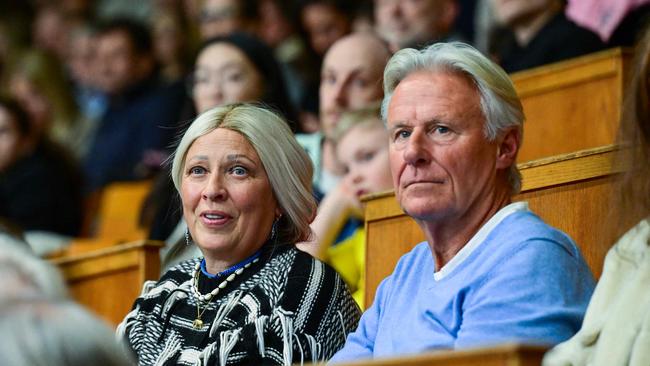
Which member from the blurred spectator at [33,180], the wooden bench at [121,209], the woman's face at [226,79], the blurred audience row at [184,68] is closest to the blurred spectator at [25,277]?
the blurred audience row at [184,68]

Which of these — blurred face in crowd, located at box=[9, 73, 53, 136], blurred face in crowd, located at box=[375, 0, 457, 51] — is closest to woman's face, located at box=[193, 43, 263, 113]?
blurred face in crowd, located at box=[375, 0, 457, 51]

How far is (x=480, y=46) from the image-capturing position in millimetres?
5609

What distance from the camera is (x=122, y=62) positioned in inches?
277

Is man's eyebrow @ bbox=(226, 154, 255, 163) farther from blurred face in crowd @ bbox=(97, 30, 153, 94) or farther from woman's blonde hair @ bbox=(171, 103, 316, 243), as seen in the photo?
blurred face in crowd @ bbox=(97, 30, 153, 94)

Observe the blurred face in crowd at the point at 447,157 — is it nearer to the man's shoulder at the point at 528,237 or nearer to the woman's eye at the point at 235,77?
the man's shoulder at the point at 528,237

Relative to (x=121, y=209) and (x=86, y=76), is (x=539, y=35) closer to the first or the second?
(x=121, y=209)

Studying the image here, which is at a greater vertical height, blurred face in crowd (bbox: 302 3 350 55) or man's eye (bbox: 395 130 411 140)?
blurred face in crowd (bbox: 302 3 350 55)

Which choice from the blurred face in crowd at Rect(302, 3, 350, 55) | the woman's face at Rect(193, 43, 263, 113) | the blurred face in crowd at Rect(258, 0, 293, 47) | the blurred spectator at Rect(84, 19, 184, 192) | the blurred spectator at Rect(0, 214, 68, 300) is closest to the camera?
the blurred spectator at Rect(0, 214, 68, 300)

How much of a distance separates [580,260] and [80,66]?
562 cm

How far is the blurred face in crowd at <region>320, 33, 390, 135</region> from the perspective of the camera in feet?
15.5

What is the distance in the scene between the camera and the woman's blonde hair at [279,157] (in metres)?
3.34

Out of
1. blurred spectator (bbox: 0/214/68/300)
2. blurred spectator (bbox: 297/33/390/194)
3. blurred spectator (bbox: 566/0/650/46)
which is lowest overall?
blurred spectator (bbox: 0/214/68/300)

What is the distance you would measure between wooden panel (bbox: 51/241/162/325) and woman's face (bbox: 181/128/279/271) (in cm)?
75

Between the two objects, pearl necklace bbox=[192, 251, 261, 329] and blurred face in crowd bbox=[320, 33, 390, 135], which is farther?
blurred face in crowd bbox=[320, 33, 390, 135]
